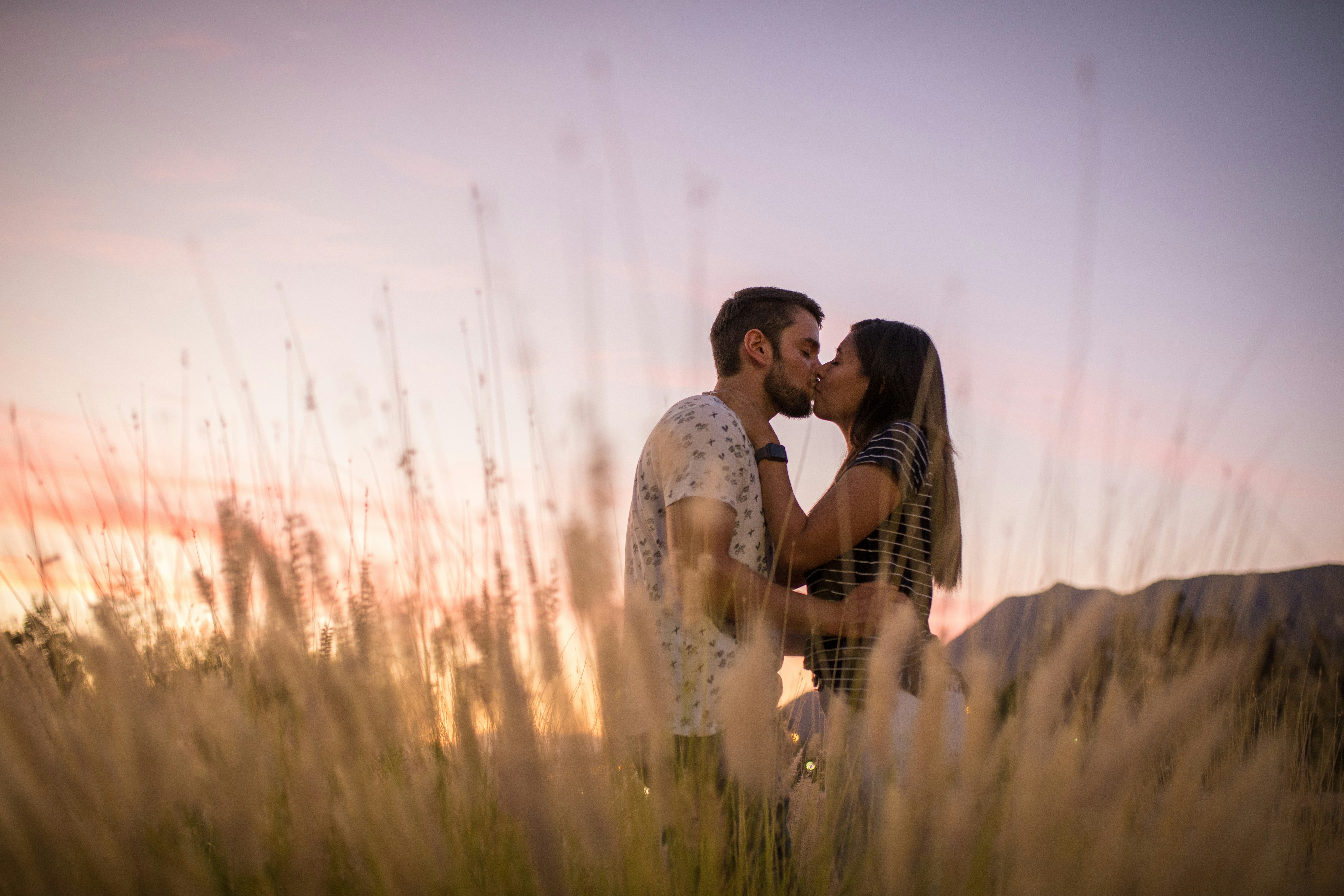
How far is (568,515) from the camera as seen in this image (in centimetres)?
151

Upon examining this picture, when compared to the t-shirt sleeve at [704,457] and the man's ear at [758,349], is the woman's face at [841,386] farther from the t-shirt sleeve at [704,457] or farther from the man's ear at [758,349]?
the t-shirt sleeve at [704,457]

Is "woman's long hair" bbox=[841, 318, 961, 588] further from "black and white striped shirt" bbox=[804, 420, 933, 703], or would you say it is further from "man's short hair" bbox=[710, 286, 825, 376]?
"man's short hair" bbox=[710, 286, 825, 376]

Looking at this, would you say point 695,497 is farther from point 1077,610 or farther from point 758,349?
point 1077,610

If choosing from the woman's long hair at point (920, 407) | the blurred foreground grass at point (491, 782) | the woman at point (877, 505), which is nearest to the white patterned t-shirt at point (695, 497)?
the woman at point (877, 505)

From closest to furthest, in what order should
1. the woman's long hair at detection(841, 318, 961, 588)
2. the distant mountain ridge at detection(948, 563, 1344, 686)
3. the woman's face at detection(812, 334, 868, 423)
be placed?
the distant mountain ridge at detection(948, 563, 1344, 686) < the woman's long hair at detection(841, 318, 961, 588) < the woman's face at detection(812, 334, 868, 423)

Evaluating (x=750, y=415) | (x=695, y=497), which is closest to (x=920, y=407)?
(x=750, y=415)

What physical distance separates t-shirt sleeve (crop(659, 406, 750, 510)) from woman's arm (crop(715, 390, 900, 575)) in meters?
0.12

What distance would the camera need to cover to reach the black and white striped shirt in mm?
2127

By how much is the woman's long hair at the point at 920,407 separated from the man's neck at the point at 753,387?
309 millimetres

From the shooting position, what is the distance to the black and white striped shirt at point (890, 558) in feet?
6.98

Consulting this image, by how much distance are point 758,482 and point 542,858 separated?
1.33 meters

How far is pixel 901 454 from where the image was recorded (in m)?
2.22

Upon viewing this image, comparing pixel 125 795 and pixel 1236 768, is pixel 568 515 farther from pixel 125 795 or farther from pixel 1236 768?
pixel 1236 768

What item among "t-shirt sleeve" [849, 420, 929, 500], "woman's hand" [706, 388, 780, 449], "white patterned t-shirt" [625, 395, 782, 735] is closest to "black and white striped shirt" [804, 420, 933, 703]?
"t-shirt sleeve" [849, 420, 929, 500]
